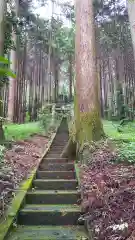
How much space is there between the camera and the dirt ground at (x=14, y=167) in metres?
4.79

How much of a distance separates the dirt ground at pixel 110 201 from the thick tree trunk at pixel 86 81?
1.86 meters

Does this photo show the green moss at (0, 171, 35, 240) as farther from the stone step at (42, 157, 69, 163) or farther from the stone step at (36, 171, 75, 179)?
the stone step at (42, 157, 69, 163)

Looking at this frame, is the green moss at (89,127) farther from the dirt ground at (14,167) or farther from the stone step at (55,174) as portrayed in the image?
the dirt ground at (14,167)

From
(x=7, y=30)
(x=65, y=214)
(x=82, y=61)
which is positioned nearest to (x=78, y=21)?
(x=82, y=61)

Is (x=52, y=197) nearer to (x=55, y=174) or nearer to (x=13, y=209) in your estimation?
(x=13, y=209)

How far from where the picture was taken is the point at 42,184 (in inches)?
249

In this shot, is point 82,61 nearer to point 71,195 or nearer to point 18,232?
point 71,195

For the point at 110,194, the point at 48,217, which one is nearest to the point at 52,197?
the point at 48,217

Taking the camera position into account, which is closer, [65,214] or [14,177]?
[65,214]

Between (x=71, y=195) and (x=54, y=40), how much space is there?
2202 cm

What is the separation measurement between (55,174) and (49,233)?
109 inches

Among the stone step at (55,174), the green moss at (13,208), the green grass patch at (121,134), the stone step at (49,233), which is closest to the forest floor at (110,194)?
the stone step at (49,233)

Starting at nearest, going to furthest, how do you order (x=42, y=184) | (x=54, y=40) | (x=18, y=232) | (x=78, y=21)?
(x=18, y=232) < (x=42, y=184) < (x=78, y=21) < (x=54, y=40)

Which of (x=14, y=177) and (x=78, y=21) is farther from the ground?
(x=78, y=21)
